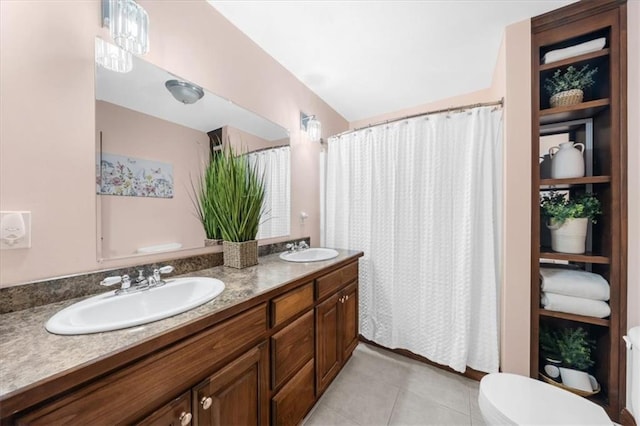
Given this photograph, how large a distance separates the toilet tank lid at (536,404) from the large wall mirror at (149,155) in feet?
5.43

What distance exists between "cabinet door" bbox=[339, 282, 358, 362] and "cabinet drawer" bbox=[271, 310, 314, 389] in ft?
1.24

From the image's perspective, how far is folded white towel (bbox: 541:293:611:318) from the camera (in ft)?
4.31

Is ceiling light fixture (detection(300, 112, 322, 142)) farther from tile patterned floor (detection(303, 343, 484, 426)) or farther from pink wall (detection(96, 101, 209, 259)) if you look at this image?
tile patterned floor (detection(303, 343, 484, 426))

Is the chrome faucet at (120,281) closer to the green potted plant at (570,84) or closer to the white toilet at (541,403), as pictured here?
the white toilet at (541,403)

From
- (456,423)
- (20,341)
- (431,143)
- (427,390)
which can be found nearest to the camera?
(20,341)

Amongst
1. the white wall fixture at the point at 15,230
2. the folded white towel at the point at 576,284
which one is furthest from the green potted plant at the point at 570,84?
the white wall fixture at the point at 15,230

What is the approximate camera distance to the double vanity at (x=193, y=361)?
1.64 ft

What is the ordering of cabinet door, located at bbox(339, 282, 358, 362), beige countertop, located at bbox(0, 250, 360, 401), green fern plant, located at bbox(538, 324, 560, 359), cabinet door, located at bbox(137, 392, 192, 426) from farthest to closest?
cabinet door, located at bbox(339, 282, 358, 362) < green fern plant, located at bbox(538, 324, 560, 359) < cabinet door, located at bbox(137, 392, 192, 426) < beige countertop, located at bbox(0, 250, 360, 401)

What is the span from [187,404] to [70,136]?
1.01 metres

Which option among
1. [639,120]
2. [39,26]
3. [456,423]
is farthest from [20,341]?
[639,120]

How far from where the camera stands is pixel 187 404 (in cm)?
72

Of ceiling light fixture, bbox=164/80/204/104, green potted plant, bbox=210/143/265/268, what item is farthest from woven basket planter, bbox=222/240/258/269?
ceiling light fixture, bbox=164/80/204/104

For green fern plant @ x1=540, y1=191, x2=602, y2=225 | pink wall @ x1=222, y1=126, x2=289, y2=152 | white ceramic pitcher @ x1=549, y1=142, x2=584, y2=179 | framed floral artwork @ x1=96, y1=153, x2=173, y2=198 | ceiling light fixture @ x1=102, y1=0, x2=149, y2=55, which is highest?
ceiling light fixture @ x1=102, y1=0, x2=149, y2=55

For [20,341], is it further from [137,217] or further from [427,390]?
[427,390]
